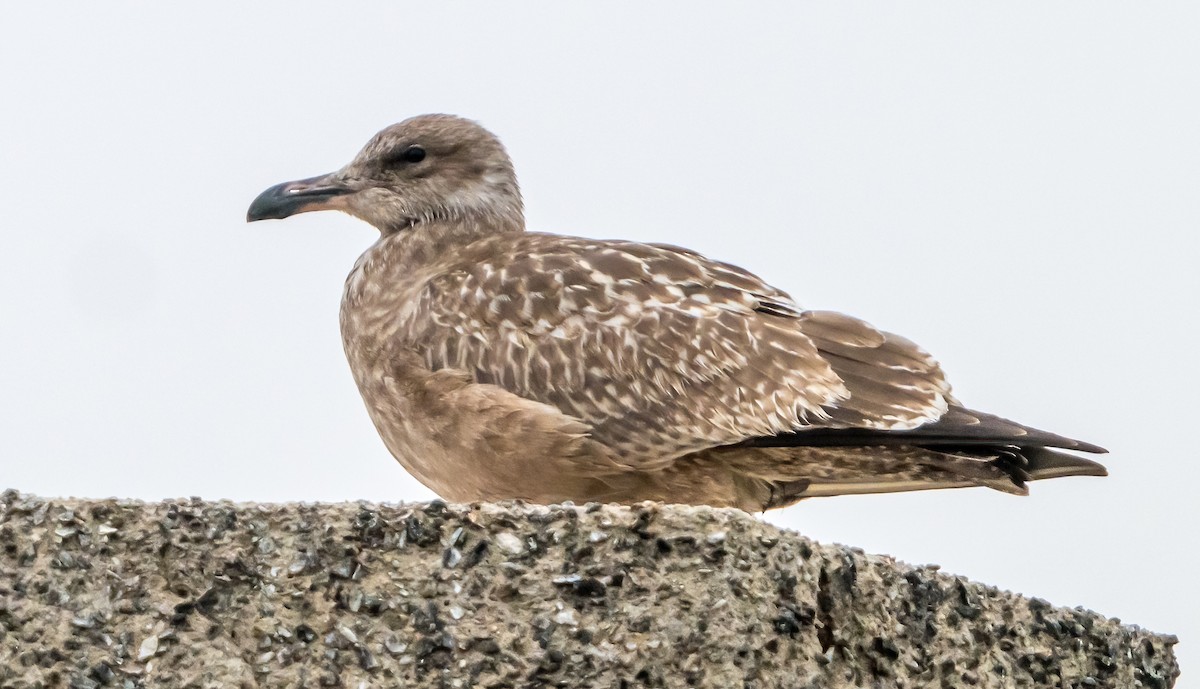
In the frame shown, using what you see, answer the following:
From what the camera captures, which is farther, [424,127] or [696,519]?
[424,127]

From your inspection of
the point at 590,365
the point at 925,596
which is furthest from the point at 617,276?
the point at 925,596

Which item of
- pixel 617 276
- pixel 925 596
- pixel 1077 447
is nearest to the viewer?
pixel 925 596

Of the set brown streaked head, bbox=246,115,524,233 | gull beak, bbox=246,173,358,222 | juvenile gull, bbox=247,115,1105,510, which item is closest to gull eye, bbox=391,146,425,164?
brown streaked head, bbox=246,115,524,233

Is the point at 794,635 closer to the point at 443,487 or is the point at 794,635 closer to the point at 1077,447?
the point at 1077,447

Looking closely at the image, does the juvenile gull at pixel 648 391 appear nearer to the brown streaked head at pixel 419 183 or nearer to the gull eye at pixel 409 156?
the brown streaked head at pixel 419 183

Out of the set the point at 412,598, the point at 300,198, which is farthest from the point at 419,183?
the point at 412,598

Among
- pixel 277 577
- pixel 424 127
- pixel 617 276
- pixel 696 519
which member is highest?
pixel 424 127

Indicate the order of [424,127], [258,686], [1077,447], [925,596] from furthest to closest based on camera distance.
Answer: [424,127], [1077,447], [925,596], [258,686]

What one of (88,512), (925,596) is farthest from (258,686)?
(925,596)

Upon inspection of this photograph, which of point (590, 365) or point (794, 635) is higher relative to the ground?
point (590, 365)
